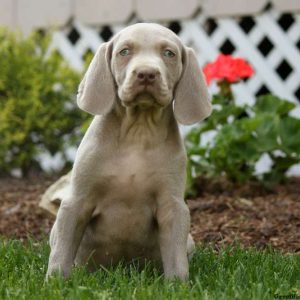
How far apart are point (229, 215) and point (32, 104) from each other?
118 inches

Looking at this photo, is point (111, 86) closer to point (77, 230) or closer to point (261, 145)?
point (77, 230)

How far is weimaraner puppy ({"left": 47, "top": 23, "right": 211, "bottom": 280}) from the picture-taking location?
12.2 ft

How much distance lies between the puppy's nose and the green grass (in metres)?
0.87

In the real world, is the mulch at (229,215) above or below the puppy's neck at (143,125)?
below

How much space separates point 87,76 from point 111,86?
0.15 m

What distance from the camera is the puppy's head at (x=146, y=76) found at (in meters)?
3.61

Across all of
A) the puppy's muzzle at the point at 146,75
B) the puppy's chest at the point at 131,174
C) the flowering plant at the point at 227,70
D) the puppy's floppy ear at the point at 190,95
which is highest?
the puppy's muzzle at the point at 146,75

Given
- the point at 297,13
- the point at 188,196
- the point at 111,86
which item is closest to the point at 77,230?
the point at 111,86

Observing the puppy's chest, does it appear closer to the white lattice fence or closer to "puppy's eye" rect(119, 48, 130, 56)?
"puppy's eye" rect(119, 48, 130, 56)

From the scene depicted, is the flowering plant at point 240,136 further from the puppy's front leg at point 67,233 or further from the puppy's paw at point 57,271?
the puppy's paw at point 57,271

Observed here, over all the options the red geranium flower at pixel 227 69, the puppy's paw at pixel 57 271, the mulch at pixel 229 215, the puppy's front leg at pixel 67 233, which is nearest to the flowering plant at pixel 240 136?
the red geranium flower at pixel 227 69

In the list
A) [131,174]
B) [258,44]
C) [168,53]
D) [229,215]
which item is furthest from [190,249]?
[258,44]

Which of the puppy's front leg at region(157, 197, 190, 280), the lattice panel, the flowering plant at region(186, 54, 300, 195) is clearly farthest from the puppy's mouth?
the lattice panel

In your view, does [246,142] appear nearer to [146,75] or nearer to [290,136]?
[290,136]
